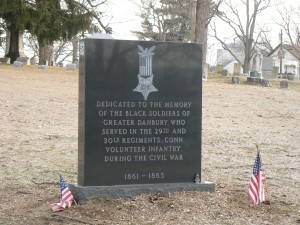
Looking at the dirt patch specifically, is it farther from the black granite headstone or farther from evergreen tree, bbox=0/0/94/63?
evergreen tree, bbox=0/0/94/63

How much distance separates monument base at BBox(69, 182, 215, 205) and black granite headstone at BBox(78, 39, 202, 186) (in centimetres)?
7

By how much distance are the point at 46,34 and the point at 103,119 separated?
2451 centimetres

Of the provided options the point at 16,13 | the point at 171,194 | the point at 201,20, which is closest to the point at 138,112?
the point at 171,194

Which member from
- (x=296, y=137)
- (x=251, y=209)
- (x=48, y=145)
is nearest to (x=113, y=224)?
(x=251, y=209)

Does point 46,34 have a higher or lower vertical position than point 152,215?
higher

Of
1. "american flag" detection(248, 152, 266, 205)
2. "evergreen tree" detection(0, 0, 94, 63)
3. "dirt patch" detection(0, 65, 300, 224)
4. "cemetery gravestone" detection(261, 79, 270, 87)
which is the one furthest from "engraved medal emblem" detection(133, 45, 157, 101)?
"evergreen tree" detection(0, 0, 94, 63)

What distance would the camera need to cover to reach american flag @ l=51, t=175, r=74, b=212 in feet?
18.5

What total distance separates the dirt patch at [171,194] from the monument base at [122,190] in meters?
0.08

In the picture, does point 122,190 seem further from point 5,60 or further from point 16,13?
point 5,60

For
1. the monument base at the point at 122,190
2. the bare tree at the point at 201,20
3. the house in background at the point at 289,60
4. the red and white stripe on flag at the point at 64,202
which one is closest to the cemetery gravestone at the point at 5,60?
the bare tree at the point at 201,20

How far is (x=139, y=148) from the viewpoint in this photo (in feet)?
20.0

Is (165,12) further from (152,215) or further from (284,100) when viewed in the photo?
(152,215)

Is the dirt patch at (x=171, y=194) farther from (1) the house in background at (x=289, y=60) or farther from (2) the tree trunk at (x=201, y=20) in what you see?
(1) the house in background at (x=289, y=60)

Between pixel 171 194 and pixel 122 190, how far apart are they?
55 centimetres
